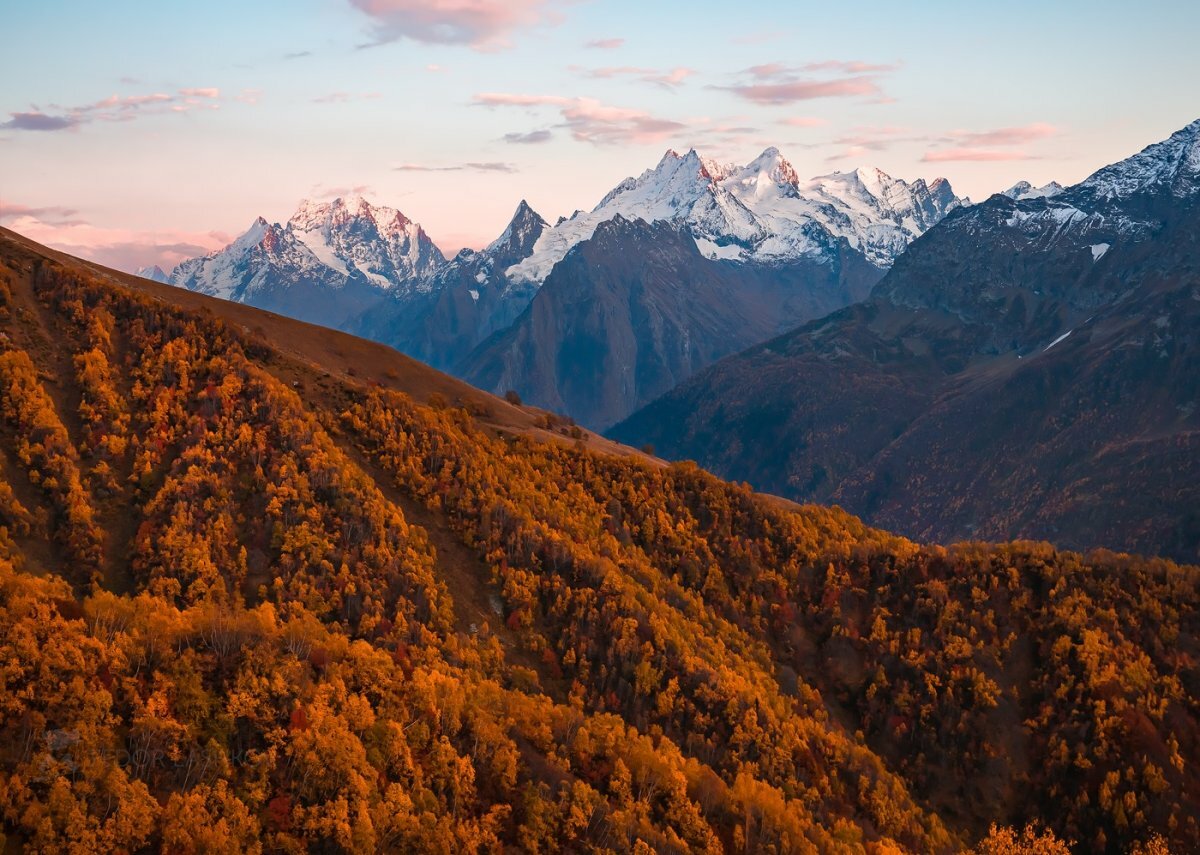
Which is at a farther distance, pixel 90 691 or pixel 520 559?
pixel 520 559

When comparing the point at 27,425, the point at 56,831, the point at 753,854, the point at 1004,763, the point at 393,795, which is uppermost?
the point at 27,425

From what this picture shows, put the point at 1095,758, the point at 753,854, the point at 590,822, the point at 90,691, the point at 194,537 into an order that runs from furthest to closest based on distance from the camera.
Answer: the point at 1095,758
the point at 194,537
the point at 753,854
the point at 590,822
the point at 90,691

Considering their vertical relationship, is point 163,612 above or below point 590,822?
above

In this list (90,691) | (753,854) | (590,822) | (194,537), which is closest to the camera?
(90,691)

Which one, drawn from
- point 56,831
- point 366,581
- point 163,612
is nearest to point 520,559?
point 366,581

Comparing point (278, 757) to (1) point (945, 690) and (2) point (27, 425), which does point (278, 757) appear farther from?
(1) point (945, 690)

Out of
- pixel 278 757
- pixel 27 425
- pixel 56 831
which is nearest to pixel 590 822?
pixel 278 757
